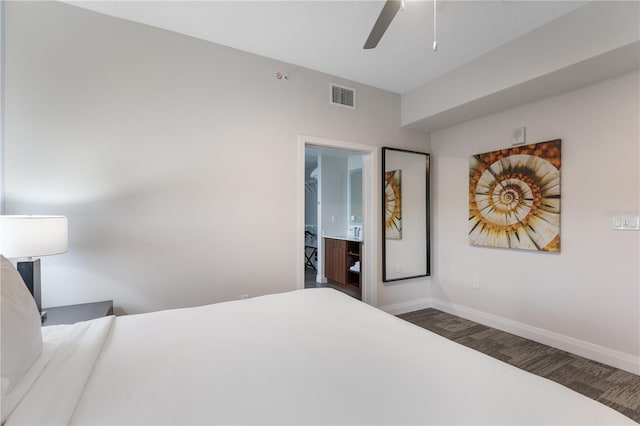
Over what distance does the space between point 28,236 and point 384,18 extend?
7.78ft

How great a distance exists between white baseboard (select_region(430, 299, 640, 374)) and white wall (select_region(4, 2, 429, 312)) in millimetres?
2215

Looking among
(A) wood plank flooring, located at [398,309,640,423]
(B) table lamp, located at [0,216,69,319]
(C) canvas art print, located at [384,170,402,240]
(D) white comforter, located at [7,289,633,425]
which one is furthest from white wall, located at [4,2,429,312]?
(A) wood plank flooring, located at [398,309,640,423]

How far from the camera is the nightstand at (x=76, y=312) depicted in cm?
172

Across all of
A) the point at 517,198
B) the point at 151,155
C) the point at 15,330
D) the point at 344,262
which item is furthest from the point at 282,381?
the point at 344,262

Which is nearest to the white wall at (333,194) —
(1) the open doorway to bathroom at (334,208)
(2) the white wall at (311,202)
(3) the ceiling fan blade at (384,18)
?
(1) the open doorway to bathroom at (334,208)

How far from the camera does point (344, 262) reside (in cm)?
454

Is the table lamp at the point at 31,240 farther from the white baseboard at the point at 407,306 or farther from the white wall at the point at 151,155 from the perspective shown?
the white baseboard at the point at 407,306

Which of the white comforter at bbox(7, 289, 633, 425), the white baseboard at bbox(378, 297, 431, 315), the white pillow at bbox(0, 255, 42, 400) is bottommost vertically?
the white baseboard at bbox(378, 297, 431, 315)

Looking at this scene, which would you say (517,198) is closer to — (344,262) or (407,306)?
(407,306)

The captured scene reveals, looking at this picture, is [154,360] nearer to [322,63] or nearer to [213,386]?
[213,386]

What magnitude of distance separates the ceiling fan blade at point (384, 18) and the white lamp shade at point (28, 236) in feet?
7.33

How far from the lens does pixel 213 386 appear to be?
0.92m

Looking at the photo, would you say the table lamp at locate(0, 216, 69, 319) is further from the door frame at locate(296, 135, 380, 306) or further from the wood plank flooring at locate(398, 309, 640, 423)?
the wood plank flooring at locate(398, 309, 640, 423)

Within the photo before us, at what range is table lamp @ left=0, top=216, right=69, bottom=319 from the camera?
152cm
